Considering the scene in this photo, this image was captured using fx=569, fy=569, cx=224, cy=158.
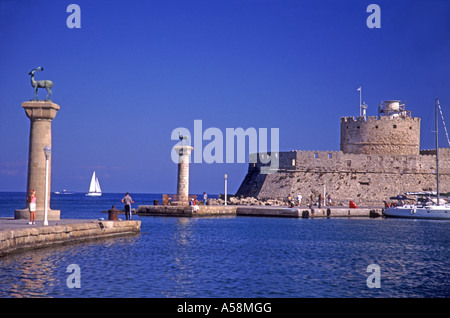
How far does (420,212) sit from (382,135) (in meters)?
10.3

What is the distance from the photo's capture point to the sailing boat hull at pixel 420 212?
1302 inches

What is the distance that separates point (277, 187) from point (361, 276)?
29188 mm

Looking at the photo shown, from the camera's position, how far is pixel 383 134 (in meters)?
42.5

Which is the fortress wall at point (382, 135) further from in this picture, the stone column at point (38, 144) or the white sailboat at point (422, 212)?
the stone column at point (38, 144)

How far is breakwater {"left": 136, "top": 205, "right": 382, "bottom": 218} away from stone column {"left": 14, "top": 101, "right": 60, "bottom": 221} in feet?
49.1

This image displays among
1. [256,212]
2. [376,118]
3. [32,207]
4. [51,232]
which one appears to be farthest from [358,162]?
[51,232]

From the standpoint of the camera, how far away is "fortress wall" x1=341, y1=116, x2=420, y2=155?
42562 millimetres

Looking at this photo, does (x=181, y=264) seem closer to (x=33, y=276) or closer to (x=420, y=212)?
(x=33, y=276)

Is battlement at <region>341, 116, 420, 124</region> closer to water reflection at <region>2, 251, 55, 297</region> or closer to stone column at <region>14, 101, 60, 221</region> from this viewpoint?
stone column at <region>14, 101, 60, 221</region>

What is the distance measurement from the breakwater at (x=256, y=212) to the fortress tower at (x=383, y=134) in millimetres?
9881

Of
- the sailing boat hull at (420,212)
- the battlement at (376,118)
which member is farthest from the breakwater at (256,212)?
the battlement at (376,118)

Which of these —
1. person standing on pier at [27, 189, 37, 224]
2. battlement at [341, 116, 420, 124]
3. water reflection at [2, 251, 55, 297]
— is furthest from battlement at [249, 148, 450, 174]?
water reflection at [2, 251, 55, 297]
